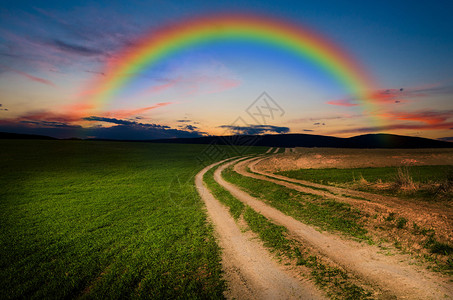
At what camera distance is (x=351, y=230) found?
1223 cm

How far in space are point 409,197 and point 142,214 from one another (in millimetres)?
22115

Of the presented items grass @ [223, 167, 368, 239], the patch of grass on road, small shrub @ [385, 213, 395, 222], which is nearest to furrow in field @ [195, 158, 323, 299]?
the patch of grass on road

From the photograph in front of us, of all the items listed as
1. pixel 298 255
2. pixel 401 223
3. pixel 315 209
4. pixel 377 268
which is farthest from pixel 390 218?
pixel 298 255

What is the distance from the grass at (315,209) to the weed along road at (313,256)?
0.05 m

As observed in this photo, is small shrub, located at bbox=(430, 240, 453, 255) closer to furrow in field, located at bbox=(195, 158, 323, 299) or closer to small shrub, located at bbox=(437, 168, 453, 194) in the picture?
furrow in field, located at bbox=(195, 158, 323, 299)

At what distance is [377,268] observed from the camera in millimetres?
8516

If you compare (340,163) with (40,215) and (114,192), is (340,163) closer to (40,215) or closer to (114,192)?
(114,192)

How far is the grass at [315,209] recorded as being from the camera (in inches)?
504

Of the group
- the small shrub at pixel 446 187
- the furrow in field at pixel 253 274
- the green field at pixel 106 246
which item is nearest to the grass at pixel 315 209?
the furrow in field at pixel 253 274

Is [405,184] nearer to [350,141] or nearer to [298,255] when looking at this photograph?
[298,255]

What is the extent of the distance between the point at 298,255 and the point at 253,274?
8.30 ft

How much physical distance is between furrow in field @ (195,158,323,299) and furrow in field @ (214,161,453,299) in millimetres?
2447

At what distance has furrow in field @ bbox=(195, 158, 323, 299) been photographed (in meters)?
7.36

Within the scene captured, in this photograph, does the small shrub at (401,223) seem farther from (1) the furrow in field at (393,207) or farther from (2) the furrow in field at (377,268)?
(2) the furrow in field at (377,268)
